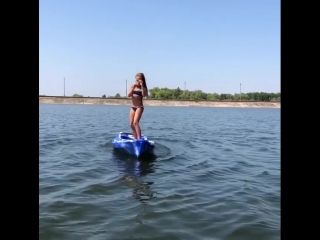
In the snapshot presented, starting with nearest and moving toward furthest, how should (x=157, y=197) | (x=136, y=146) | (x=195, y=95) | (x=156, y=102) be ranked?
(x=157, y=197) → (x=136, y=146) → (x=156, y=102) → (x=195, y=95)

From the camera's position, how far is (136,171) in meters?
7.86

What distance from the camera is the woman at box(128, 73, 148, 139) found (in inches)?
391

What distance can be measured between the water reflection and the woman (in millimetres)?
1080

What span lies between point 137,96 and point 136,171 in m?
3.13

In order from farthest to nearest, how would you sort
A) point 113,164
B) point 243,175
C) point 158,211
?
point 113,164, point 243,175, point 158,211

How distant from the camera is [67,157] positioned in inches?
382

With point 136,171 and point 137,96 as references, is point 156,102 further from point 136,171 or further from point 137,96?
point 136,171

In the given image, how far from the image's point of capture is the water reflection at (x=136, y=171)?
5907 millimetres

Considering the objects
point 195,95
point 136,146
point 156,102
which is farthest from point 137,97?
point 195,95

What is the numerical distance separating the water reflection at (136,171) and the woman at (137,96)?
1080 millimetres

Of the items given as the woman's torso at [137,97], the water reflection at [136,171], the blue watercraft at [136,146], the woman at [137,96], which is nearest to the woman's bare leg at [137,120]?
the woman at [137,96]
